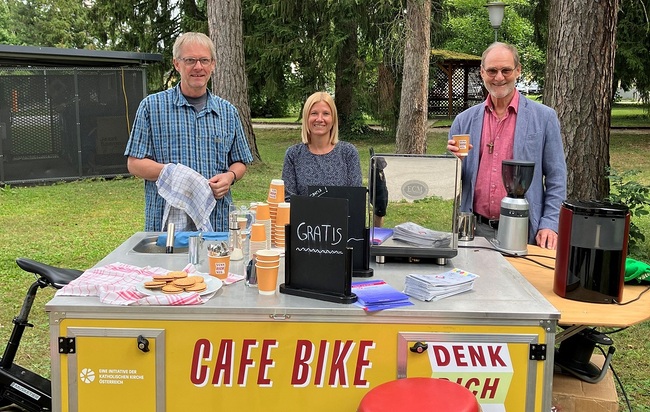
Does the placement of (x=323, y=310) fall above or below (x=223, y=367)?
above

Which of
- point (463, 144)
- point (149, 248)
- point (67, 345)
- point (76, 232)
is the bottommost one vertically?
point (76, 232)

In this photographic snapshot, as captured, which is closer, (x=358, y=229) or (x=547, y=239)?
(x=358, y=229)

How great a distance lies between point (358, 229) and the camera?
250cm

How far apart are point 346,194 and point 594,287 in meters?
0.96

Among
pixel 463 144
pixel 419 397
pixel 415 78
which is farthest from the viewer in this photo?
pixel 415 78

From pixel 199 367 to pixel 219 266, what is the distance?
0.39 meters

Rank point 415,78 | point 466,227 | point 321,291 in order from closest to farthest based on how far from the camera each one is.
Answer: point 321,291
point 466,227
point 415,78

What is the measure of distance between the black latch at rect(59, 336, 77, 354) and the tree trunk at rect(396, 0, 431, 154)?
10634 millimetres

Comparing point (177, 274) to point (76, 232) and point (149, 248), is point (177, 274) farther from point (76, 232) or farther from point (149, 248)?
point (76, 232)

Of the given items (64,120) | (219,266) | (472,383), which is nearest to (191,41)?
(219,266)

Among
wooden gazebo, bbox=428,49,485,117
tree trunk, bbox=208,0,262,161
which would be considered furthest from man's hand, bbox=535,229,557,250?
wooden gazebo, bbox=428,49,485,117

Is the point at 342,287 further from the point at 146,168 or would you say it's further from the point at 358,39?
the point at 358,39

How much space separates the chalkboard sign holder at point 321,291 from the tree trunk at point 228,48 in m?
9.34

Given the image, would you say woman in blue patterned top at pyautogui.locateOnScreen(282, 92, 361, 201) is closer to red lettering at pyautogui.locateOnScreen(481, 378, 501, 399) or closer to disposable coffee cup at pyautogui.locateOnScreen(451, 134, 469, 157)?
disposable coffee cup at pyautogui.locateOnScreen(451, 134, 469, 157)
